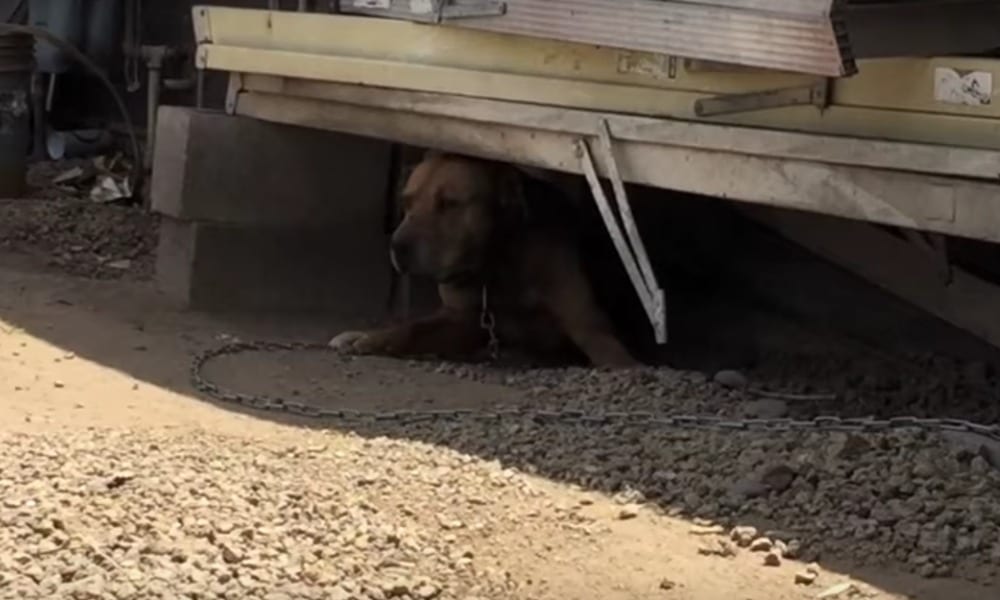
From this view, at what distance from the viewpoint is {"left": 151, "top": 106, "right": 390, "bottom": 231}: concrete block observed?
26.1 ft

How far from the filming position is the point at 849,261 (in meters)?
7.03

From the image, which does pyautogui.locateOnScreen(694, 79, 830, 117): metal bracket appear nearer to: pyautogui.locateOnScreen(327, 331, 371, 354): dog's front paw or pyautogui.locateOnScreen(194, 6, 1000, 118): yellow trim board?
pyautogui.locateOnScreen(194, 6, 1000, 118): yellow trim board

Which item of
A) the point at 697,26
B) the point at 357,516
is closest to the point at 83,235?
the point at 697,26

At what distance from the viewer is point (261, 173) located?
26.6ft

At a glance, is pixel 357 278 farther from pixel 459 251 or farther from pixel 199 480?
pixel 199 480

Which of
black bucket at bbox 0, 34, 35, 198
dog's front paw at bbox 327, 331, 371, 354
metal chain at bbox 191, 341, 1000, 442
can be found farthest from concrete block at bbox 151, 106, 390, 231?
black bucket at bbox 0, 34, 35, 198

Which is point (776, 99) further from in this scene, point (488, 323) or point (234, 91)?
point (234, 91)

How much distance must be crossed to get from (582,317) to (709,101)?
199cm

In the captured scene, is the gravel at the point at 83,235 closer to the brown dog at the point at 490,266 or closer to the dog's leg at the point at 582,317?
the brown dog at the point at 490,266

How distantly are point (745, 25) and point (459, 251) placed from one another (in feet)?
8.07

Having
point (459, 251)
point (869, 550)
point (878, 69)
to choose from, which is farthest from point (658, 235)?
point (869, 550)

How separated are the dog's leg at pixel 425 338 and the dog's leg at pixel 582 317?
0.34m

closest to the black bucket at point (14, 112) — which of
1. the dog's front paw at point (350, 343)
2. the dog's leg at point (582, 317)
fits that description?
the dog's front paw at point (350, 343)

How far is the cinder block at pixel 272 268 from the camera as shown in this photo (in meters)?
7.98
